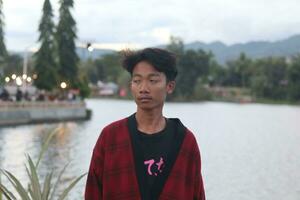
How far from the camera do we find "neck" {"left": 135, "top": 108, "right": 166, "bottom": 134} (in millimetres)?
3219

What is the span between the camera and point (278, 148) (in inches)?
1319

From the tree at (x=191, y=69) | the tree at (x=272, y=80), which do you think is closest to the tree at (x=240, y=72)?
the tree at (x=272, y=80)

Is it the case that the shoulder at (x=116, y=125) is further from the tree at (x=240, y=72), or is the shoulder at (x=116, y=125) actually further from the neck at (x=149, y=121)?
the tree at (x=240, y=72)

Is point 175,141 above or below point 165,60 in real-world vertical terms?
below

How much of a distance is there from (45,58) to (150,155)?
151 ft

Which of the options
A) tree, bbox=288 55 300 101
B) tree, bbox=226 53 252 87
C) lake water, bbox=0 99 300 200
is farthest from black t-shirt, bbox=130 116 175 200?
tree, bbox=226 53 252 87

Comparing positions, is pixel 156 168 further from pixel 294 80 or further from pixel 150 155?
pixel 294 80

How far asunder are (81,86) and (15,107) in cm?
1406

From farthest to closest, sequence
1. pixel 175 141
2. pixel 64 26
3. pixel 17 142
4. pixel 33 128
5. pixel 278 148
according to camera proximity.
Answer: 1. pixel 64 26
2. pixel 33 128
3. pixel 278 148
4. pixel 17 142
5. pixel 175 141

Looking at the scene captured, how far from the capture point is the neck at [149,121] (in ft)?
10.6

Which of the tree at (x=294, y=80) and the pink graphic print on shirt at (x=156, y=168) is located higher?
the pink graphic print on shirt at (x=156, y=168)

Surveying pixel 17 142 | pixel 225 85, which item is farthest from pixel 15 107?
pixel 225 85

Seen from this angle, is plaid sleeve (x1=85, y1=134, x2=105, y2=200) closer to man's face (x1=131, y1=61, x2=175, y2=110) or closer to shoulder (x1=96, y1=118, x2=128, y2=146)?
shoulder (x1=96, y1=118, x2=128, y2=146)

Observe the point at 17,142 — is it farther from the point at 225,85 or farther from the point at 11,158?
the point at 225,85
